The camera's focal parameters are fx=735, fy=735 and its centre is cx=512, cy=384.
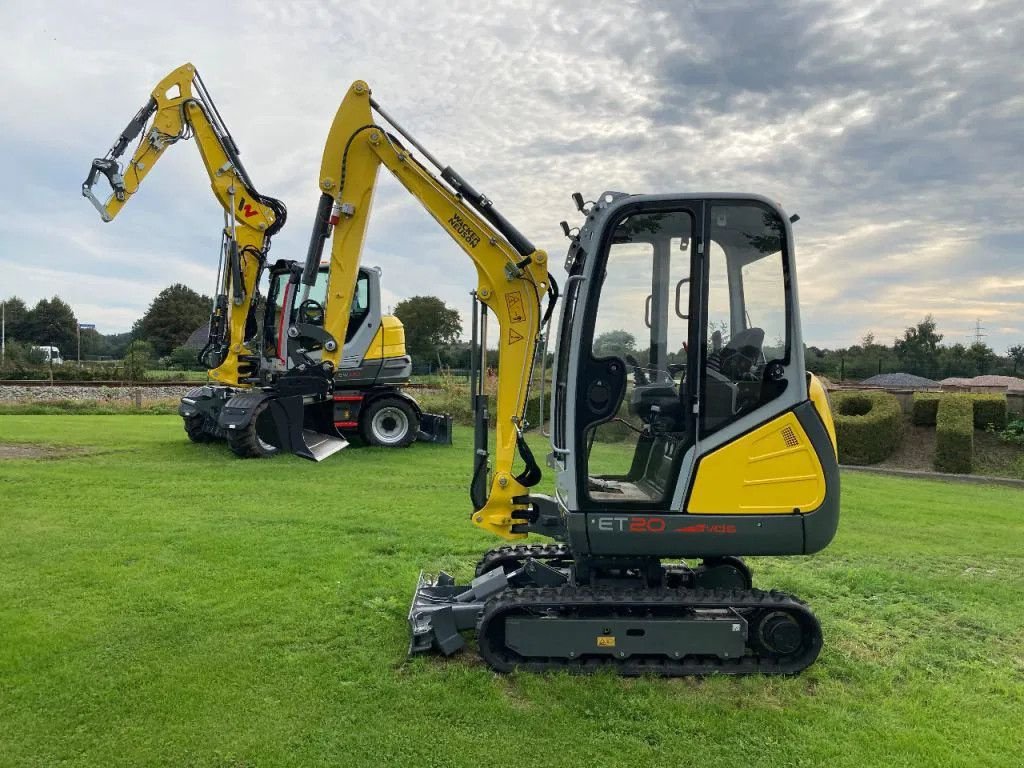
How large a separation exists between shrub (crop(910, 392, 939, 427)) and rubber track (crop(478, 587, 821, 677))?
14085mm

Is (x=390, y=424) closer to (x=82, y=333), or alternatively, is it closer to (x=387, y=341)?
(x=387, y=341)

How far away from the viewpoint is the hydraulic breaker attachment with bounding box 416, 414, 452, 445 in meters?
15.8

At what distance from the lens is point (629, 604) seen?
4480 mm

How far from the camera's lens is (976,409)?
632 inches

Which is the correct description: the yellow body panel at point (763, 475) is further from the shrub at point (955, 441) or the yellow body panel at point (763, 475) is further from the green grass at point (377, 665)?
the shrub at point (955, 441)

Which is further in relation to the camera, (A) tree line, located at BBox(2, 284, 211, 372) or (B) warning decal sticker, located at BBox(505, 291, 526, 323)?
(A) tree line, located at BBox(2, 284, 211, 372)

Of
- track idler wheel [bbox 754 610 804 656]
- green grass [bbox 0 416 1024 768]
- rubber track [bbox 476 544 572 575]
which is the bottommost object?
green grass [bbox 0 416 1024 768]

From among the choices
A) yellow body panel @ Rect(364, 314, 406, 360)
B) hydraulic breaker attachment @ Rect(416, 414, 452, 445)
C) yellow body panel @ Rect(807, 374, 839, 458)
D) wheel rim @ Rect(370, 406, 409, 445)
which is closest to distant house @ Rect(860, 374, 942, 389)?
hydraulic breaker attachment @ Rect(416, 414, 452, 445)

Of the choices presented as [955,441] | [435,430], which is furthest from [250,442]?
[955,441]

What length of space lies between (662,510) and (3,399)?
87.8 feet

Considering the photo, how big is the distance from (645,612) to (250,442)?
950 centimetres

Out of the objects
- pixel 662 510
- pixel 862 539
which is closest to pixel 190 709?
pixel 662 510

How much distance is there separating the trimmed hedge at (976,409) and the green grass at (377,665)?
847cm

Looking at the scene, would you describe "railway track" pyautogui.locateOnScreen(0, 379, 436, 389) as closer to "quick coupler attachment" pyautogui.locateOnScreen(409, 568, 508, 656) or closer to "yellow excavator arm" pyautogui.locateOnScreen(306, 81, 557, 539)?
"yellow excavator arm" pyautogui.locateOnScreen(306, 81, 557, 539)
